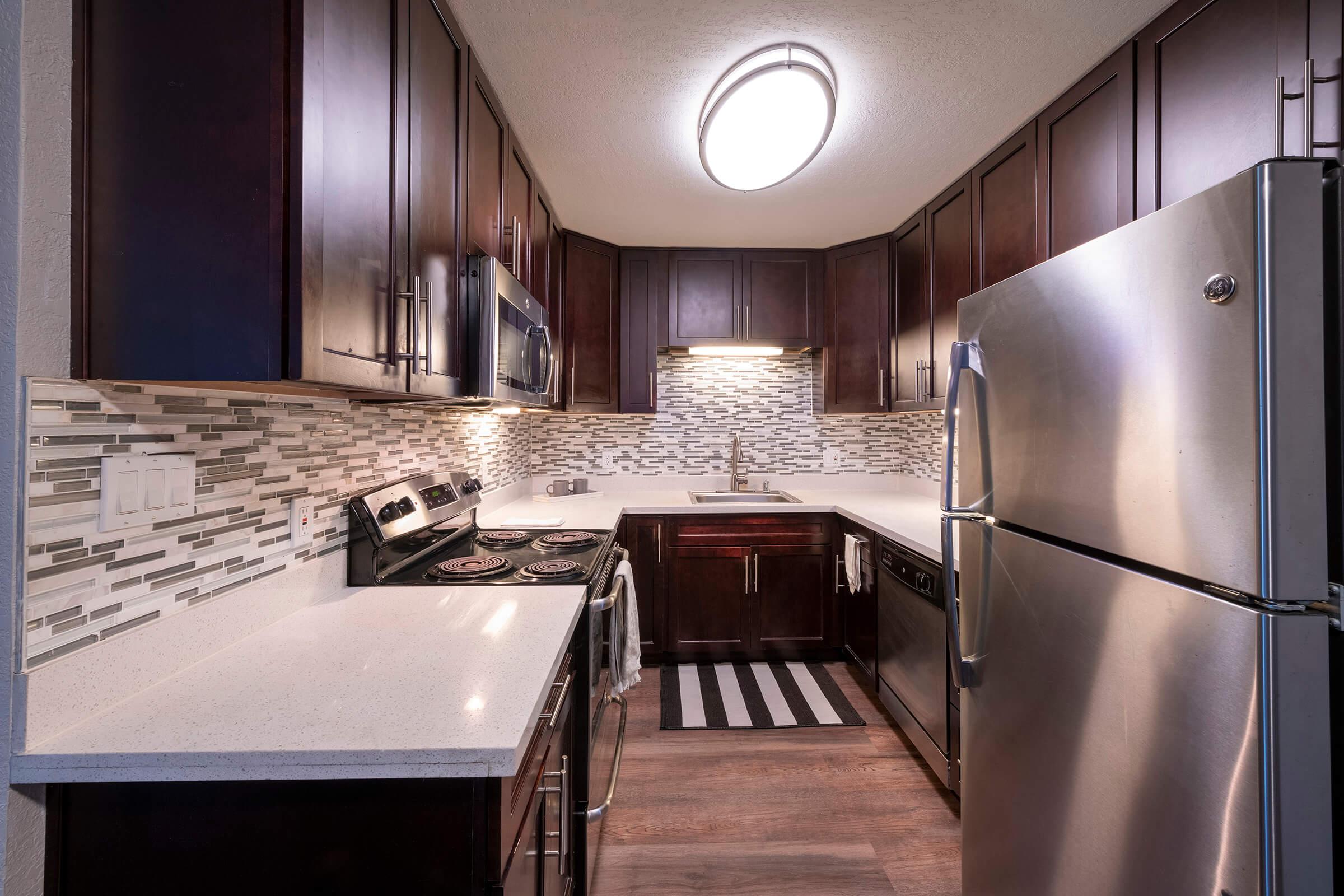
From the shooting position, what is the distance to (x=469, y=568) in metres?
1.55

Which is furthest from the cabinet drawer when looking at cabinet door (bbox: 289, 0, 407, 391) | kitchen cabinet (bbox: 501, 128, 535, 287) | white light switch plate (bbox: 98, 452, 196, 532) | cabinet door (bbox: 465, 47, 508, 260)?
white light switch plate (bbox: 98, 452, 196, 532)

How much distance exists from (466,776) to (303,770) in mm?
197

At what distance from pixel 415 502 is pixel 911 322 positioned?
7.60ft

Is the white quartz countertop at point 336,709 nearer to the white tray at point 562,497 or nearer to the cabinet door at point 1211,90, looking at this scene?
the cabinet door at point 1211,90

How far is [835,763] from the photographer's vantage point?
2105mm

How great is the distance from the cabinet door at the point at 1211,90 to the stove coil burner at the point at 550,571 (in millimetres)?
1695

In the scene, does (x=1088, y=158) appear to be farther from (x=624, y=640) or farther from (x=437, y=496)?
(x=437, y=496)

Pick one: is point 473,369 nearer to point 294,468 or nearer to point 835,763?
point 294,468

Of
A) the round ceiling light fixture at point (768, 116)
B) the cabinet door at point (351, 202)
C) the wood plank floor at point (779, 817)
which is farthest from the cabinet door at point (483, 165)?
the wood plank floor at point (779, 817)

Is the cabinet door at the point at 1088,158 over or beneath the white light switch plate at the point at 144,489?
over

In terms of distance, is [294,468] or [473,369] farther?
[473,369]

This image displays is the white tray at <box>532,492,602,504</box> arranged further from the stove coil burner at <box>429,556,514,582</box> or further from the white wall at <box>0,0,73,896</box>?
the white wall at <box>0,0,73,896</box>

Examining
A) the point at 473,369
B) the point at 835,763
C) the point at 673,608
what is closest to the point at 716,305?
the point at 673,608

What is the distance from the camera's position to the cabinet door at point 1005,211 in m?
1.83
